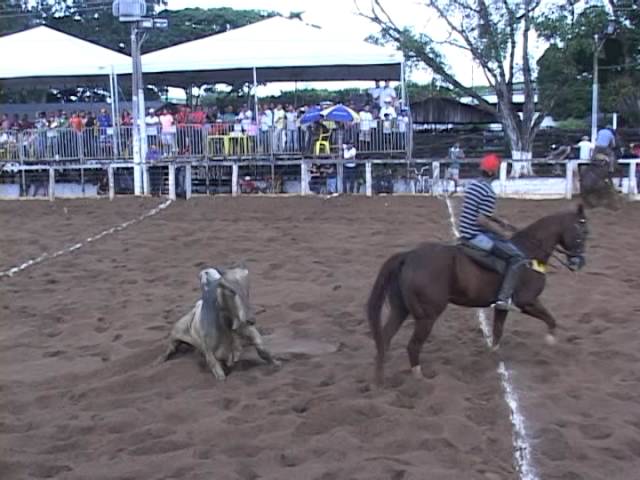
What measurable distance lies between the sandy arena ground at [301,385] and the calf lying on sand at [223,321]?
16 cm

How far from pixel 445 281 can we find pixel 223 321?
174cm

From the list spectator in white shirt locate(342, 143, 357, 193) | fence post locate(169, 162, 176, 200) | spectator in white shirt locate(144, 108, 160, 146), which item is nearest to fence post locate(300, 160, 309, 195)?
spectator in white shirt locate(342, 143, 357, 193)

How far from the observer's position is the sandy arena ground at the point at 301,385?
17.4 feet

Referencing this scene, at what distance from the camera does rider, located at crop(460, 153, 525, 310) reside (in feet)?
23.5

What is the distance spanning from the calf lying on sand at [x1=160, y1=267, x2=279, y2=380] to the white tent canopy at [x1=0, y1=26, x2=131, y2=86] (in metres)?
20.2

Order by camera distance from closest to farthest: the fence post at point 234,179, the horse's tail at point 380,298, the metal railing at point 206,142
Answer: the horse's tail at point 380,298, the fence post at point 234,179, the metal railing at point 206,142

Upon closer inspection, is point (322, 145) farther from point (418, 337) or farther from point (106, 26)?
point (106, 26)

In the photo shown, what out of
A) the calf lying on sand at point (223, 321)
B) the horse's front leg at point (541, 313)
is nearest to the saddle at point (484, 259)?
the horse's front leg at point (541, 313)

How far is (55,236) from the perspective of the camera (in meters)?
15.7

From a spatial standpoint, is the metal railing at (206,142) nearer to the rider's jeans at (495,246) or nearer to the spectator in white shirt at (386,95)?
the spectator in white shirt at (386,95)

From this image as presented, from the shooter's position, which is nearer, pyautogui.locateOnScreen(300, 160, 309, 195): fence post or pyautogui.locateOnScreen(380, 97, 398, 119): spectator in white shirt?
pyautogui.locateOnScreen(300, 160, 309, 195): fence post

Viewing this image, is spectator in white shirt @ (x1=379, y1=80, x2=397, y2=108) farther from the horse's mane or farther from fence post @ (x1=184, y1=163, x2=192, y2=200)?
the horse's mane

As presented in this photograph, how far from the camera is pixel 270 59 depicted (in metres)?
25.2

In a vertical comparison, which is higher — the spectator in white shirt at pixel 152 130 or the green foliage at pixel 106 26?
the green foliage at pixel 106 26
